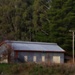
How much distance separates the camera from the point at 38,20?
3191 inches

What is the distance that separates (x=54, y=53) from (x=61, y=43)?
832 centimetres

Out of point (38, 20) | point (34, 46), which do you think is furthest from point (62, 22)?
point (38, 20)

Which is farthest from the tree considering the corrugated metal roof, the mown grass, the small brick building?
the mown grass

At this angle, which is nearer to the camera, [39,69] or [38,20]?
[39,69]

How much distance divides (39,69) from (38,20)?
43990mm

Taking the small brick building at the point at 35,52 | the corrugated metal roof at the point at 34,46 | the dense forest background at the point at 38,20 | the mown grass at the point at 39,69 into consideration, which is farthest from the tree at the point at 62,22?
the mown grass at the point at 39,69

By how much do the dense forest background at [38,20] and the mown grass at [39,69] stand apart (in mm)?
30619

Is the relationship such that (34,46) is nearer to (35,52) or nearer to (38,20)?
(35,52)

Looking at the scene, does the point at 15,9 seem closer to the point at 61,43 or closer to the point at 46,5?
the point at 46,5

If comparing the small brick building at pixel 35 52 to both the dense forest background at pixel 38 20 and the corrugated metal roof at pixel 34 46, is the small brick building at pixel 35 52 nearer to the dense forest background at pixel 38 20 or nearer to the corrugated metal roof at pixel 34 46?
the corrugated metal roof at pixel 34 46

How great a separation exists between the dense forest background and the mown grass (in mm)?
30619

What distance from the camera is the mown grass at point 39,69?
36938 mm

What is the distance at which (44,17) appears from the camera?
80.1 metres

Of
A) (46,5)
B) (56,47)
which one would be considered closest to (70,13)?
(56,47)
